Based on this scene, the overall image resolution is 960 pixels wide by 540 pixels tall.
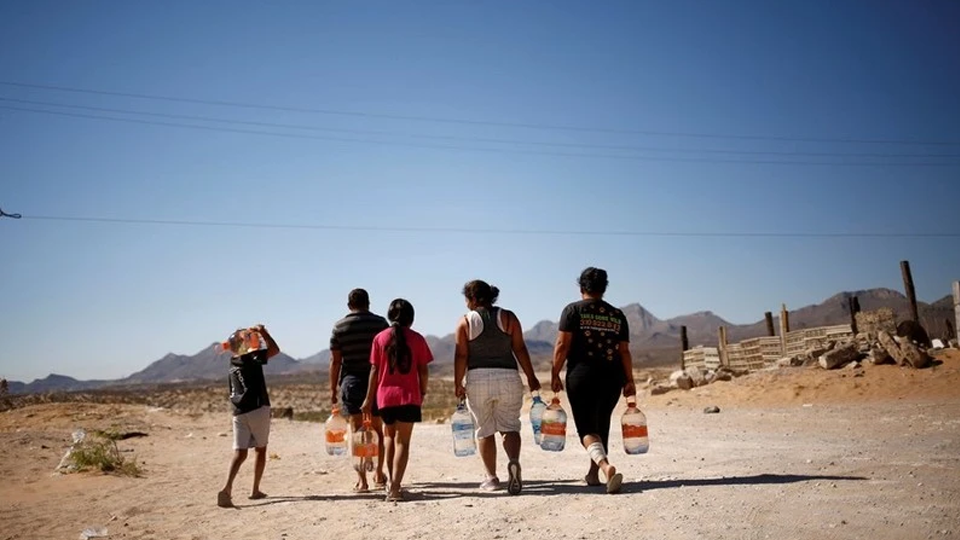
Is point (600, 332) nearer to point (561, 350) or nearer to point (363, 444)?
point (561, 350)

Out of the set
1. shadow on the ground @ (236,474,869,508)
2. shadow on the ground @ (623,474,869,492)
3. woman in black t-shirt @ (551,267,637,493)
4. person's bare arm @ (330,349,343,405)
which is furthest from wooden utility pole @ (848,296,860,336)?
person's bare arm @ (330,349,343,405)

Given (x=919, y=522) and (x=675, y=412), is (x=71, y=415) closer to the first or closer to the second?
(x=675, y=412)

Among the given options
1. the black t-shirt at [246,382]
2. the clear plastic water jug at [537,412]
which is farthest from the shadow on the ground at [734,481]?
the black t-shirt at [246,382]

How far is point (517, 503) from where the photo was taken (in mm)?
6773

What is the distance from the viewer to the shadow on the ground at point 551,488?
23.5 feet

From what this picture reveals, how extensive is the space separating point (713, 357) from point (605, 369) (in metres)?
25.0

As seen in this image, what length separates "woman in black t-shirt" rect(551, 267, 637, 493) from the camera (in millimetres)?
7301

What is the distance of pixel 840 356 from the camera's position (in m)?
21.6

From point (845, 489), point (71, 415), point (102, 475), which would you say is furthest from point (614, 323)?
point (71, 415)

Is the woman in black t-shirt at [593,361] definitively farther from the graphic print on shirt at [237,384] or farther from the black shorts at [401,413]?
the graphic print on shirt at [237,384]

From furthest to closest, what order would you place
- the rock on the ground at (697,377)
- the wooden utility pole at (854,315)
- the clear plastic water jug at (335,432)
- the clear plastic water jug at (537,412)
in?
the rock on the ground at (697,377)
the wooden utility pole at (854,315)
the clear plastic water jug at (335,432)
the clear plastic water jug at (537,412)

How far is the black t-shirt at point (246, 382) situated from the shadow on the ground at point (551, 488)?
1.12 meters

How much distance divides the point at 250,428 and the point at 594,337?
394cm

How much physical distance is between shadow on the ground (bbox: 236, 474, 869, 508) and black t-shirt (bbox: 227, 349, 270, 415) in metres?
1.12
